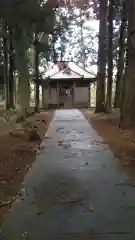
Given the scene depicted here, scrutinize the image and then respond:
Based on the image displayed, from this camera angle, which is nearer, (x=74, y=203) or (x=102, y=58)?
(x=74, y=203)

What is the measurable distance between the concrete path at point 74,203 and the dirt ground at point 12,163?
21cm

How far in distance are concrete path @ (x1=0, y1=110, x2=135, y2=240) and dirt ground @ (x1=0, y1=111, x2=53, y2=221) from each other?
0.69 feet

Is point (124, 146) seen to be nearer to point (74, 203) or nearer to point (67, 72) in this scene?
point (74, 203)

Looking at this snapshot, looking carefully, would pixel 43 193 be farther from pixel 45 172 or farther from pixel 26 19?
pixel 26 19

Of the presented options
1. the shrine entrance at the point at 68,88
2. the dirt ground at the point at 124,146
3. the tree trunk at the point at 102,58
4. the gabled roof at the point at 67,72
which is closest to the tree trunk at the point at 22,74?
the dirt ground at the point at 124,146

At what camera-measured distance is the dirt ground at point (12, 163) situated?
621 centimetres

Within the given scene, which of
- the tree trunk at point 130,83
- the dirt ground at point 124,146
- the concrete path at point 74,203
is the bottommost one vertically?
the dirt ground at point 124,146

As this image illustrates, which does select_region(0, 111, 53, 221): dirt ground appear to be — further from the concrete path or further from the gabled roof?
the gabled roof

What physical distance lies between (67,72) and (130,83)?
2844 centimetres

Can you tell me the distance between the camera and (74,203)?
215 inches

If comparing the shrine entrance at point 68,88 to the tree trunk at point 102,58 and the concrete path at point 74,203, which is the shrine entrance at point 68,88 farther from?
the concrete path at point 74,203

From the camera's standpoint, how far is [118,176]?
7227 mm

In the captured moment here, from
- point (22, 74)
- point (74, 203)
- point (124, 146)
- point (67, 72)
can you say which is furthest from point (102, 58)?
point (74, 203)

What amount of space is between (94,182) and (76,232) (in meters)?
2.43
